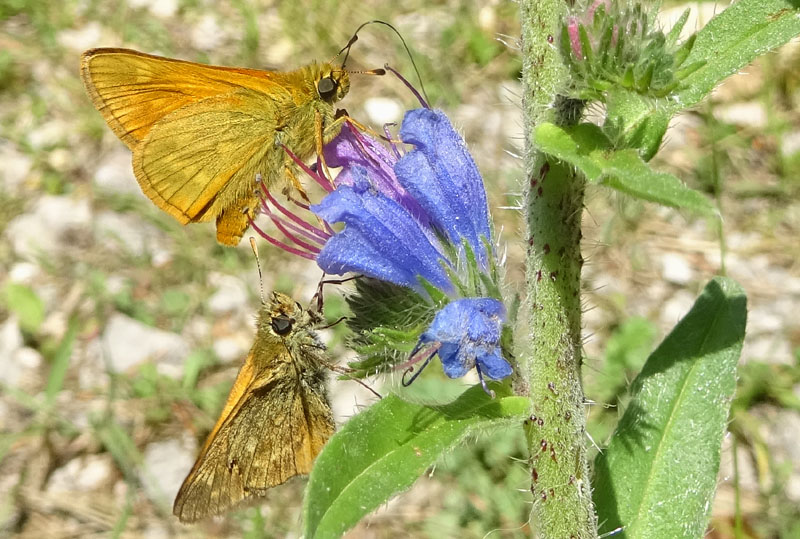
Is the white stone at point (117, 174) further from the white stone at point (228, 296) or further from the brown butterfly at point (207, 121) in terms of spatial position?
the brown butterfly at point (207, 121)

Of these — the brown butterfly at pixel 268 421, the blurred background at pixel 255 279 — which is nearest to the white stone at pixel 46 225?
the blurred background at pixel 255 279

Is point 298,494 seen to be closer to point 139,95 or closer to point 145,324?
point 145,324

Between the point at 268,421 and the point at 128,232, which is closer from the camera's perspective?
the point at 268,421

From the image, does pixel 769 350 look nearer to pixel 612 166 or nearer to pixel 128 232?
pixel 612 166

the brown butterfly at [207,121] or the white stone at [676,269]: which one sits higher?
the white stone at [676,269]

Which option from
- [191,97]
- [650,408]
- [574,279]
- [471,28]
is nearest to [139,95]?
[191,97]

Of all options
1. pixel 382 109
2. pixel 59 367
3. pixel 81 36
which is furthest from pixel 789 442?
pixel 81 36
